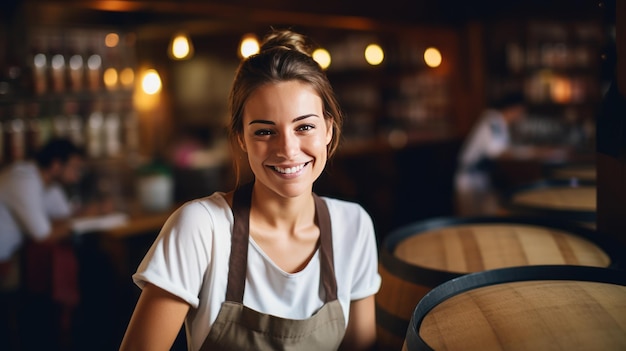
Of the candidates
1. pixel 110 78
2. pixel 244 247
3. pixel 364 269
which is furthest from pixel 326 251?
pixel 110 78

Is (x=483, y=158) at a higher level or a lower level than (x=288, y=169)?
lower

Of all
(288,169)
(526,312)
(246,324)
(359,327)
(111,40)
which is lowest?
(359,327)

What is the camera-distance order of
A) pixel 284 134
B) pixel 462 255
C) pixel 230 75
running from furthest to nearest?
pixel 230 75 < pixel 462 255 < pixel 284 134

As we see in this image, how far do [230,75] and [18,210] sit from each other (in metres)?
6.26

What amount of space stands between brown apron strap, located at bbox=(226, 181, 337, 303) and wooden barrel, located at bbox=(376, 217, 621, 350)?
221mm

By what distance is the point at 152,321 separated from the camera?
145 centimetres

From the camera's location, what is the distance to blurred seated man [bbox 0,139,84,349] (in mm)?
3941

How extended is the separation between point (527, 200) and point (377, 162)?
578 cm

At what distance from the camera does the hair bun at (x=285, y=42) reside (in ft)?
5.79

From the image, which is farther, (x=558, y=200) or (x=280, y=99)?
(x=558, y=200)

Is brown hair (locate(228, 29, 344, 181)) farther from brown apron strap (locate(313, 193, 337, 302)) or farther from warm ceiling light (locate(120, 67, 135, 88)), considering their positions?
warm ceiling light (locate(120, 67, 135, 88))

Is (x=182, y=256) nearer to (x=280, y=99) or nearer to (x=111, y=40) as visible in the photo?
(x=280, y=99)

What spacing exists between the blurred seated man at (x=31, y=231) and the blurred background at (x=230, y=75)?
44 centimetres

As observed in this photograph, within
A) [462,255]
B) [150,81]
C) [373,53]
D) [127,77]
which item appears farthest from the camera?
[127,77]
